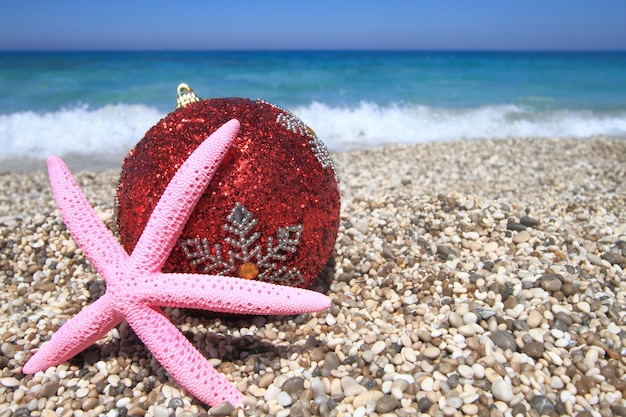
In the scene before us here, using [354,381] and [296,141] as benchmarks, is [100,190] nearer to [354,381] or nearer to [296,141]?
[296,141]

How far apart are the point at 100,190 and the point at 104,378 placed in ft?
15.7

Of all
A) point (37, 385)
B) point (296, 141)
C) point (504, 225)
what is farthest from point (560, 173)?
point (37, 385)

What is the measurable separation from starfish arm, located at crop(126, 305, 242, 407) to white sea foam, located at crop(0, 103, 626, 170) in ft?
25.3

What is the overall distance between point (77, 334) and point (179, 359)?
22.8 inches

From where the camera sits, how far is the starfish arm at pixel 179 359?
94.7 inches

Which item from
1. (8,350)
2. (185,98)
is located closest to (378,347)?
(185,98)

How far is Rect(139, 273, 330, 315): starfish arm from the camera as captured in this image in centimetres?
237

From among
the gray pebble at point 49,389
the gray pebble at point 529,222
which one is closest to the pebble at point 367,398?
the gray pebble at point 49,389

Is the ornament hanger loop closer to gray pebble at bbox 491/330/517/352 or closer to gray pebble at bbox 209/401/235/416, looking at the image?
gray pebble at bbox 209/401/235/416

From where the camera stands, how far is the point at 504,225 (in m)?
4.10

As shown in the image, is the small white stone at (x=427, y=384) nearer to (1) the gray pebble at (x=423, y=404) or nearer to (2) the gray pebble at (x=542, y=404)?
(1) the gray pebble at (x=423, y=404)

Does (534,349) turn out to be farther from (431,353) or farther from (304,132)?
(304,132)

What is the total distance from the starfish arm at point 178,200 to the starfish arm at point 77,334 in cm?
29

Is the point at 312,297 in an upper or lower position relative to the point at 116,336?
upper
